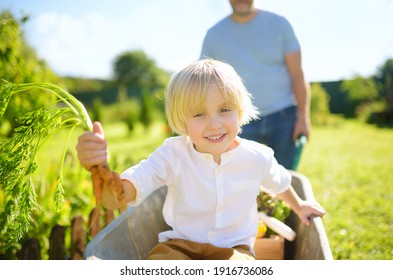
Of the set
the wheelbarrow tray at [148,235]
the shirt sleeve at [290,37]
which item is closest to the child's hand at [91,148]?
the wheelbarrow tray at [148,235]

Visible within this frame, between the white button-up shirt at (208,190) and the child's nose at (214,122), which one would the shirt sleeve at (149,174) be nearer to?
the white button-up shirt at (208,190)

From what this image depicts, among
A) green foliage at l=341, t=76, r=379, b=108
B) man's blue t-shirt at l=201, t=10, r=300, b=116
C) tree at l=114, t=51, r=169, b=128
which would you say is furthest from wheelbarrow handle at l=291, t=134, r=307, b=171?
tree at l=114, t=51, r=169, b=128

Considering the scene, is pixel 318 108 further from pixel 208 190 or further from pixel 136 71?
pixel 136 71

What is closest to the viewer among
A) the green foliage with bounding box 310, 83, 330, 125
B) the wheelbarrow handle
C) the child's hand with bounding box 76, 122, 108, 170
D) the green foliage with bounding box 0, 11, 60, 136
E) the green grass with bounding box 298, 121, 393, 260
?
the child's hand with bounding box 76, 122, 108, 170

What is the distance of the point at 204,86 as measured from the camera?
66.9 inches

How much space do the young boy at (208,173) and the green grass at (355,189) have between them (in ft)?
4.65

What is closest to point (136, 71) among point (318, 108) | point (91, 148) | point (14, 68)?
point (318, 108)

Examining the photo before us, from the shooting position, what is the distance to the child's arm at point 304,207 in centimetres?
201

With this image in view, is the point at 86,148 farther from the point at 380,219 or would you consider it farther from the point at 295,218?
the point at 380,219

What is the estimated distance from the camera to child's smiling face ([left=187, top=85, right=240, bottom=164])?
1.71m

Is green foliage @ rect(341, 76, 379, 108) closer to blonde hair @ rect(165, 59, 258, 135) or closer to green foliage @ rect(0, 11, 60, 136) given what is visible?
green foliage @ rect(0, 11, 60, 136)

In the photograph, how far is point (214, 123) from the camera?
1.70m

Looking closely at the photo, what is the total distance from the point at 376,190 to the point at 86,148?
Result: 14.0ft

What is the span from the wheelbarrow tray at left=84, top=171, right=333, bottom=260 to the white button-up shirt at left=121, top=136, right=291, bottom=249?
8.0 inches
